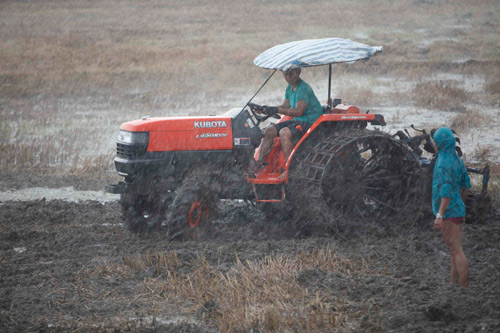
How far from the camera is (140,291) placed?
5969 mm

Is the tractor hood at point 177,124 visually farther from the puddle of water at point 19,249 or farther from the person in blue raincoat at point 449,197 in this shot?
the person in blue raincoat at point 449,197

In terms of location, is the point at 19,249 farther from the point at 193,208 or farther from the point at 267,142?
the point at 267,142

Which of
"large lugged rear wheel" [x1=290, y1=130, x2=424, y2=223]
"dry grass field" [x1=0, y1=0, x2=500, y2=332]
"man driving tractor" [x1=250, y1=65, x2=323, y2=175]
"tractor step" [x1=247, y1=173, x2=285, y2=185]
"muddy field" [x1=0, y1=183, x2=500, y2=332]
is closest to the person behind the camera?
"muddy field" [x1=0, y1=183, x2=500, y2=332]

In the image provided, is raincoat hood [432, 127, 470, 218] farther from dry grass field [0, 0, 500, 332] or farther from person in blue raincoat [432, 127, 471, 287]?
dry grass field [0, 0, 500, 332]

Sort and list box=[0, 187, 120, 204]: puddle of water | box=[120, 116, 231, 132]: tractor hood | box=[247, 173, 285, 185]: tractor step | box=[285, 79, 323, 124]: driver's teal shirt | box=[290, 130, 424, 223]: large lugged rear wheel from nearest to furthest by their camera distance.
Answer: box=[290, 130, 424, 223]: large lugged rear wheel → box=[120, 116, 231, 132]: tractor hood → box=[247, 173, 285, 185]: tractor step → box=[285, 79, 323, 124]: driver's teal shirt → box=[0, 187, 120, 204]: puddle of water

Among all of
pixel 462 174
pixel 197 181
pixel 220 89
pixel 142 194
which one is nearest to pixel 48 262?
pixel 142 194

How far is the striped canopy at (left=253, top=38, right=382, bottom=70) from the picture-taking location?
24.1 ft

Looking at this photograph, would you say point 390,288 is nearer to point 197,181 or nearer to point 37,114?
point 197,181

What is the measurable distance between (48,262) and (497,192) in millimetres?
6544

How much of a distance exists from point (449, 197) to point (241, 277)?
2.11 m

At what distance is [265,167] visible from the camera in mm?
7992

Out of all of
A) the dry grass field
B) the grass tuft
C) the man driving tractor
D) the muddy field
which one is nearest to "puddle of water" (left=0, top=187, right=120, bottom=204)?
the dry grass field

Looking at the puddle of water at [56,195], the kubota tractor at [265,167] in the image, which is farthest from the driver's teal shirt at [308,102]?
the puddle of water at [56,195]

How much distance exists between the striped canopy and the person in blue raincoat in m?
2.17
